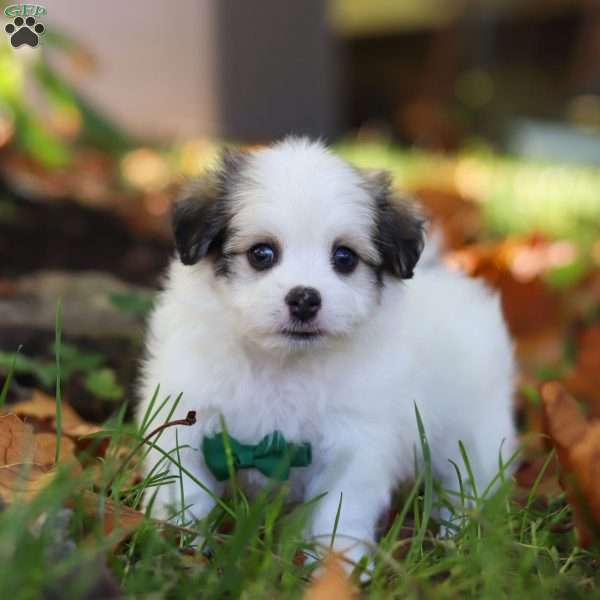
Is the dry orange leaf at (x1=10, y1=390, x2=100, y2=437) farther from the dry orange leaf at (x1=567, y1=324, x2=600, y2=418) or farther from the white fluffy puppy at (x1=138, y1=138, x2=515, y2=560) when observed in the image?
the dry orange leaf at (x1=567, y1=324, x2=600, y2=418)

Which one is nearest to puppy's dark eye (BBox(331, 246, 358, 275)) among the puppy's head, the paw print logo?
the puppy's head

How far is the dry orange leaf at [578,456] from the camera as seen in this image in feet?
8.16

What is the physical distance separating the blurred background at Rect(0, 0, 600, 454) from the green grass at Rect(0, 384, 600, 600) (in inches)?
30.1

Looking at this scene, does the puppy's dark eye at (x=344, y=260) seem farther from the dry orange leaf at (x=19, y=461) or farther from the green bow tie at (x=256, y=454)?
the dry orange leaf at (x=19, y=461)

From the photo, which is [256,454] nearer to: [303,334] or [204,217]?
[303,334]

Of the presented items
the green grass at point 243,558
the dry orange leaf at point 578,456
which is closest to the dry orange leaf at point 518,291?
the dry orange leaf at point 578,456

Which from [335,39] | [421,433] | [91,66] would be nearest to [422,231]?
[421,433]

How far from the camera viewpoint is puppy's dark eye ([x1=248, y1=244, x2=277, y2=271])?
2.96 metres

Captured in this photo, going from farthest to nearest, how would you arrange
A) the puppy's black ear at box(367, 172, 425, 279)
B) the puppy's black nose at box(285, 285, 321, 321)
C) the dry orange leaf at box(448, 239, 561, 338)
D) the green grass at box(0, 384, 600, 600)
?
the dry orange leaf at box(448, 239, 561, 338)
the puppy's black ear at box(367, 172, 425, 279)
the puppy's black nose at box(285, 285, 321, 321)
the green grass at box(0, 384, 600, 600)

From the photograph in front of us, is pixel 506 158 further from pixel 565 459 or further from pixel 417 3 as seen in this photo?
pixel 565 459

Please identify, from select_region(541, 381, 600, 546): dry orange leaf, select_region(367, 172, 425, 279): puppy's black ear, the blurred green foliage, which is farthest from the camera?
the blurred green foliage

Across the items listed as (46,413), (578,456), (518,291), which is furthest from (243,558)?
(518,291)

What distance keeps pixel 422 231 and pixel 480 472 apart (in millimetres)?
894

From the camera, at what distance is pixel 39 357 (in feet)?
13.5
